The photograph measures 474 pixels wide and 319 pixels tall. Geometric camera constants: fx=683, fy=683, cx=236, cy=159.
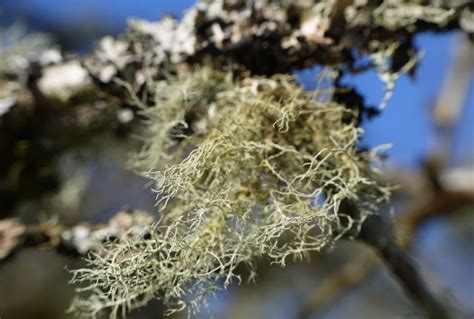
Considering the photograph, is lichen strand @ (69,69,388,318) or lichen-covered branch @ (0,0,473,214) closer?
lichen strand @ (69,69,388,318)

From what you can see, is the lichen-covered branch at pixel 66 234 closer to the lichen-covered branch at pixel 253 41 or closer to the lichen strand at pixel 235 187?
the lichen strand at pixel 235 187

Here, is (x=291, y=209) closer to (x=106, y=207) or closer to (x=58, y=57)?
(x=58, y=57)

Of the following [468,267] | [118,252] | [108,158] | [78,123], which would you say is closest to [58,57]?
[78,123]

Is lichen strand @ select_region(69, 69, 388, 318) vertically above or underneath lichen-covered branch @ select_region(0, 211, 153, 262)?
underneath

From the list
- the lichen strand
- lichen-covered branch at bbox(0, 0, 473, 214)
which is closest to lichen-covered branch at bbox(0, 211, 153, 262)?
the lichen strand

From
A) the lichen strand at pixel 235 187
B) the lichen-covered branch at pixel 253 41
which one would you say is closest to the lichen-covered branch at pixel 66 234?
the lichen strand at pixel 235 187

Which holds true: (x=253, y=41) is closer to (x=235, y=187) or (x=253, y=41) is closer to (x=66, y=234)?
(x=235, y=187)

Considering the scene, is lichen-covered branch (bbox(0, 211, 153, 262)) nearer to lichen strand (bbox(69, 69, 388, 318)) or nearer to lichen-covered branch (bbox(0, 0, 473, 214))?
lichen strand (bbox(69, 69, 388, 318))

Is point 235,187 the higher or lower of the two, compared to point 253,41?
lower

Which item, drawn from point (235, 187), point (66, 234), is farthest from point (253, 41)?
point (66, 234)
